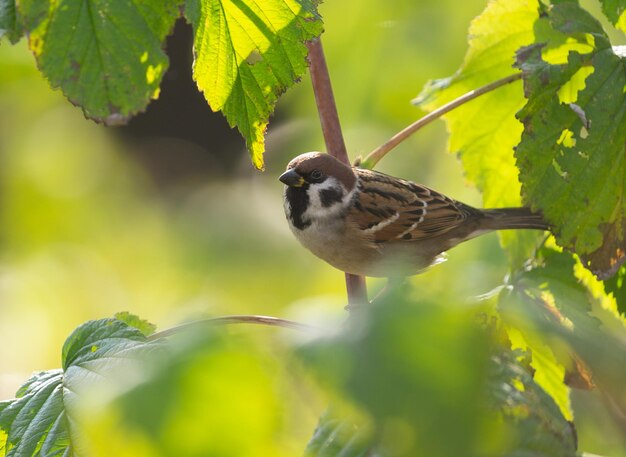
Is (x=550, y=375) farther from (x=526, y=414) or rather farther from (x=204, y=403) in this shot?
(x=204, y=403)

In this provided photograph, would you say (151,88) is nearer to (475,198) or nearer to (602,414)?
(602,414)

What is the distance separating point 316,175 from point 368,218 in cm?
28

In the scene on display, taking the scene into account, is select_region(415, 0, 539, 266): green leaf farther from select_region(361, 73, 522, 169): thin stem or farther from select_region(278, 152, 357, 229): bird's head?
select_region(278, 152, 357, 229): bird's head

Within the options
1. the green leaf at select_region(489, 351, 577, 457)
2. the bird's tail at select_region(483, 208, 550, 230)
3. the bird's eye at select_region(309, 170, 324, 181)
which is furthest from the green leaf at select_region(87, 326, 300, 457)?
the bird's eye at select_region(309, 170, 324, 181)

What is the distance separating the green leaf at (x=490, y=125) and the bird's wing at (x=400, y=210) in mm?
732

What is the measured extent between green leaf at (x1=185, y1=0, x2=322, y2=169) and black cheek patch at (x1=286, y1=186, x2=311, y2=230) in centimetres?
116

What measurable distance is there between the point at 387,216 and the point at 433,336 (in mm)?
2074

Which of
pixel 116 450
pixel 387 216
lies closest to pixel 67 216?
pixel 387 216

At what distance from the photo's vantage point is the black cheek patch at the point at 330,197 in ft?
8.07

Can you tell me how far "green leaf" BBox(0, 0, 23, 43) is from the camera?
117 centimetres

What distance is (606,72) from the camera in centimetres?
143

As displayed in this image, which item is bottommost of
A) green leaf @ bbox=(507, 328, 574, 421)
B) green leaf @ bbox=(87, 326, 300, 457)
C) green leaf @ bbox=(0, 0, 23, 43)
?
green leaf @ bbox=(507, 328, 574, 421)

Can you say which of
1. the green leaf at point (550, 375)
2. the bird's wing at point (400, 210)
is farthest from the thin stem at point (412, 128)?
the bird's wing at point (400, 210)

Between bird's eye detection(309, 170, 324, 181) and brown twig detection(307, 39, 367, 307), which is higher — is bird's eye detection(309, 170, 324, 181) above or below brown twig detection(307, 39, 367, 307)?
below
